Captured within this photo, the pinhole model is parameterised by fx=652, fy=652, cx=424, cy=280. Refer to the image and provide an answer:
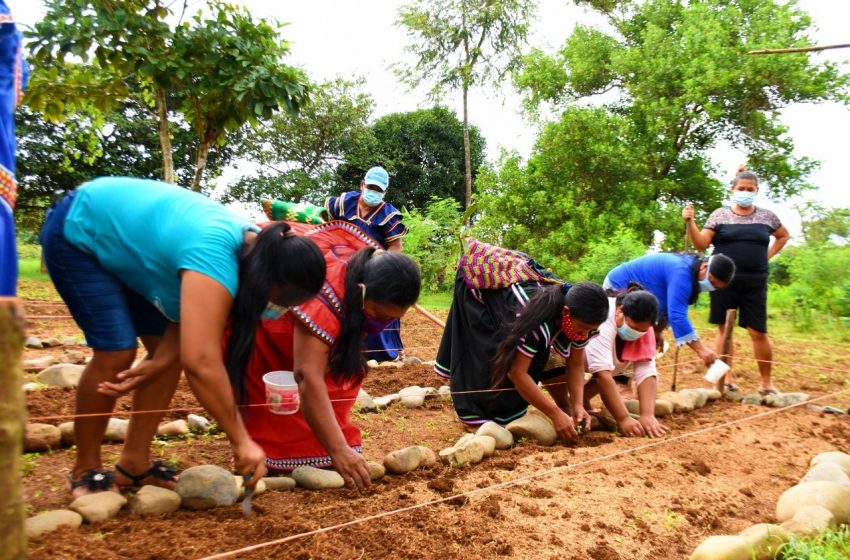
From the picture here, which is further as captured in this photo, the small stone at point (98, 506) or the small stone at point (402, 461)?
the small stone at point (402, 461)

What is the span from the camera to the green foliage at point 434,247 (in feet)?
37.3

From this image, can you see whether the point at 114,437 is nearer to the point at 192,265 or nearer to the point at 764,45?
the point at 192,265

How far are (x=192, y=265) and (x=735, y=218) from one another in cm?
473

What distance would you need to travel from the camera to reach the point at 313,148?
59.6 feet

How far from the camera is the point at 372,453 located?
342 centimetres

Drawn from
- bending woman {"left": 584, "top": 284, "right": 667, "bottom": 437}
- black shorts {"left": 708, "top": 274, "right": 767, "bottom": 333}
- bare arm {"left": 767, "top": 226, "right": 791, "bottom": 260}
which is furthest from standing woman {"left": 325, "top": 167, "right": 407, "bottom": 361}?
bare arm {"left": 767, "top": 226, "right": 791, "bottom": 260}

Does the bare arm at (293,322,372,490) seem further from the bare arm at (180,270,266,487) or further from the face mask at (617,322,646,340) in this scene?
the face mask at (617,322,646,340)

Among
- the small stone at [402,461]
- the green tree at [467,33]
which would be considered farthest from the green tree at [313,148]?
the small stone at [402,461]

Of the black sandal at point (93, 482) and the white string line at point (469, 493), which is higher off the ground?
the black sandal at point (93, 482)

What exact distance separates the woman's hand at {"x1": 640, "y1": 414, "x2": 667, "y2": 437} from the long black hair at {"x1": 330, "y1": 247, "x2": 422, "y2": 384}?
2033 mm

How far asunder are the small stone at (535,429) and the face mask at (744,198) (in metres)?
2.80

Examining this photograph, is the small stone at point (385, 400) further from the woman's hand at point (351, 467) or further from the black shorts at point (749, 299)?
the black shorts at point (749, 299)

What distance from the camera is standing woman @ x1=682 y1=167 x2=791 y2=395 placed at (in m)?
5.21

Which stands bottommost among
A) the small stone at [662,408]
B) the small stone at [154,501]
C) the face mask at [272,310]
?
the small stone at [662,408]
